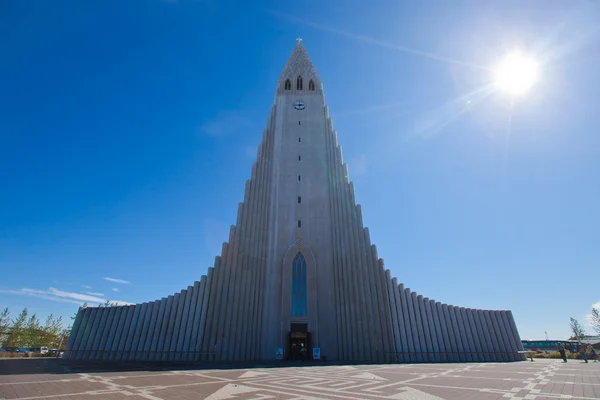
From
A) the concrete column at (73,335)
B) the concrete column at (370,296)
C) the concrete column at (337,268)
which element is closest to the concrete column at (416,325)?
the concrete column at (370,296)

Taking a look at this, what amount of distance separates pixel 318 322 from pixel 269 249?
29.1 ft

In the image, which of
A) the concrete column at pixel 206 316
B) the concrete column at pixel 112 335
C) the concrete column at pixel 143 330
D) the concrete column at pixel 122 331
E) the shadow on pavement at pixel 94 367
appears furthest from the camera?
the concrete column at pixel 112 335

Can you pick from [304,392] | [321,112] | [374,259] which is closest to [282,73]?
[321,112]

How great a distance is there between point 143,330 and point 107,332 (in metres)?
4.57

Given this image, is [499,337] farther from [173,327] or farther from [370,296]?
[173,327]

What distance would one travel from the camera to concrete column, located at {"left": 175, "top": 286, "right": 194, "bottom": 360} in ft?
87.8

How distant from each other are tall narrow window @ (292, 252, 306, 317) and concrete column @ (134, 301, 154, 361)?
15056mm

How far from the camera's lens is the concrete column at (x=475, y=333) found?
27609 millimetres

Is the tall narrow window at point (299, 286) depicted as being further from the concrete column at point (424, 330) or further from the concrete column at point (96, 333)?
the concrete column at point (96, 333)

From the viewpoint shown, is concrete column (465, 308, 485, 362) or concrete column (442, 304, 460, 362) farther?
concrete column (465, 308, 485, 362)

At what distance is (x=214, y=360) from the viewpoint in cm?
2570

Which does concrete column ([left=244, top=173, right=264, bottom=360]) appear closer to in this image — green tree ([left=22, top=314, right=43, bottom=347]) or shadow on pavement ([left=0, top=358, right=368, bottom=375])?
shadow on pavement ([left=0, top=358, right=368, bottom=375])

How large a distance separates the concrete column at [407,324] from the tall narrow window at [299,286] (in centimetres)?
997

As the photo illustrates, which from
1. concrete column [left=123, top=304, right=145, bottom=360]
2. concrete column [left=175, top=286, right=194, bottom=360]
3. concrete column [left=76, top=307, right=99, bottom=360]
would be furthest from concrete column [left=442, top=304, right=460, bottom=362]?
concrete column [left=76, top=307, right=99, bottom=360]
